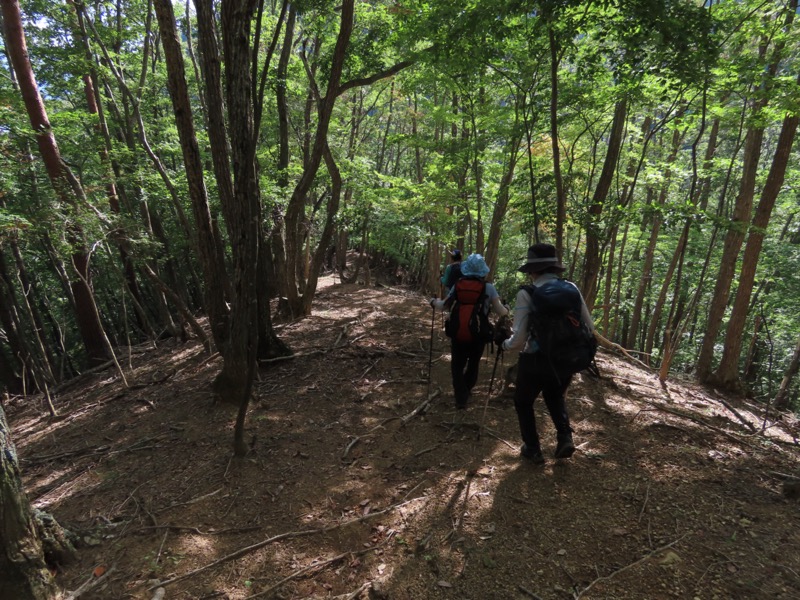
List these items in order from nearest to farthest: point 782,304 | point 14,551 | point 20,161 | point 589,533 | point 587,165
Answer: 1. point 14,551
2. point 589,533
3. point 20,161
4. point 587,165
5. point 782,304

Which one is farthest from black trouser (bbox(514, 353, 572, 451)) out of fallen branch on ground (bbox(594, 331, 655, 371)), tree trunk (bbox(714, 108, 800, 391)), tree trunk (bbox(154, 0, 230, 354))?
tree trunk (bbox(714, 108, 800, 391))

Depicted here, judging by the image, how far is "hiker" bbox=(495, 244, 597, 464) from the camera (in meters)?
3.30

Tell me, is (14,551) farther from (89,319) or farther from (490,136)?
(89,319)

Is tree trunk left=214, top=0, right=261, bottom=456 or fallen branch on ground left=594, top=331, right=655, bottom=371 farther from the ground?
tree trunk left=214, top=0, right=261, bottom=456

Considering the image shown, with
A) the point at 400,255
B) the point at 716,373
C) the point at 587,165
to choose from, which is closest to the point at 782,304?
the point at 716,373

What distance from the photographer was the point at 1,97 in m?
8.49

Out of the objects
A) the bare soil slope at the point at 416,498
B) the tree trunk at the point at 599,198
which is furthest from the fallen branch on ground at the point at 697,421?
the tree trunk at the point at 599,198

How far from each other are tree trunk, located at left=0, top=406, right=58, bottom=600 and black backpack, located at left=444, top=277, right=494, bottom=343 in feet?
12.7

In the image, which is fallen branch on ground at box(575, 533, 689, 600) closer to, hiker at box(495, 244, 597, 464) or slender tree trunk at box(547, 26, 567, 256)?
hiker at box(495, 244, 597, 464)

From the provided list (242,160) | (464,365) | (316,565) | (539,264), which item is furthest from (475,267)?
(316,565)

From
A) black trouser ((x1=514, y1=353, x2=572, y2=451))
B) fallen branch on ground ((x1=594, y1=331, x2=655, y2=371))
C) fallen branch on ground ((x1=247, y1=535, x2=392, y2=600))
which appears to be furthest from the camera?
fallen branch on ground ((x1=594, y1=331, x2=655, y2=371))

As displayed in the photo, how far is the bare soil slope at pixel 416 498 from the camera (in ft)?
8.80

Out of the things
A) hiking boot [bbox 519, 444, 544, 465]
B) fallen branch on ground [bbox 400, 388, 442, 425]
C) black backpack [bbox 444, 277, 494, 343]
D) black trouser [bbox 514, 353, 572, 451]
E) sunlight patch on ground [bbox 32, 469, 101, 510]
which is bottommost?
sunlight patch on ground [bbox 32, 469, 101, 510]

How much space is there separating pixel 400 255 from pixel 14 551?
81.4 feet
